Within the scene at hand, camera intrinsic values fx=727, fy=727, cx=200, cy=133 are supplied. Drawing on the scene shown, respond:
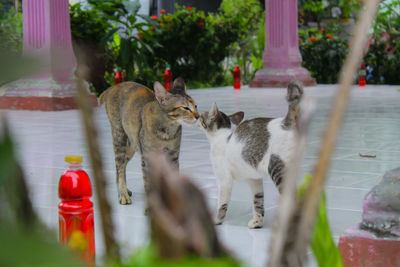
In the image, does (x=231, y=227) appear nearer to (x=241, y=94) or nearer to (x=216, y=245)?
(x=216, y=245)

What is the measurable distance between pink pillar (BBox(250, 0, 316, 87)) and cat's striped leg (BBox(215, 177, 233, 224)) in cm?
1122

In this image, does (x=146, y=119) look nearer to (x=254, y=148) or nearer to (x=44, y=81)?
(x=254, y=148)

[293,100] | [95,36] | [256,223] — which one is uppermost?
[95,36]

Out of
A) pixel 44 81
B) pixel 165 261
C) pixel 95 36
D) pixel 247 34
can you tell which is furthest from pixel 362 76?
pixel 165 261

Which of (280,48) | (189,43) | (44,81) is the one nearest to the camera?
(44,81)

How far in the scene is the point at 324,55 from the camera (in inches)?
655

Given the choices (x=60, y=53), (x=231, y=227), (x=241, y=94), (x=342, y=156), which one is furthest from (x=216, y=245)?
(x=241, y=94)

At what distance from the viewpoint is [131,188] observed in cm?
472

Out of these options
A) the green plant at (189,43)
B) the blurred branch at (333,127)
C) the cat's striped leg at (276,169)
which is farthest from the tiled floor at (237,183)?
the green plant at (189,43)

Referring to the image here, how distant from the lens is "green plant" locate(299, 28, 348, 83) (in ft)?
54.3

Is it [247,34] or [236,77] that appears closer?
[236,77]

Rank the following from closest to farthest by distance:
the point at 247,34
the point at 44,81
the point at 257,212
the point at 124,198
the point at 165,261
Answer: the point at 165,261
the point at 257,212
the point at 124,198
the point at 44,81
the point at 247,34

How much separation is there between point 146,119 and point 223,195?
65 cm

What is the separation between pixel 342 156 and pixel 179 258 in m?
5.59
